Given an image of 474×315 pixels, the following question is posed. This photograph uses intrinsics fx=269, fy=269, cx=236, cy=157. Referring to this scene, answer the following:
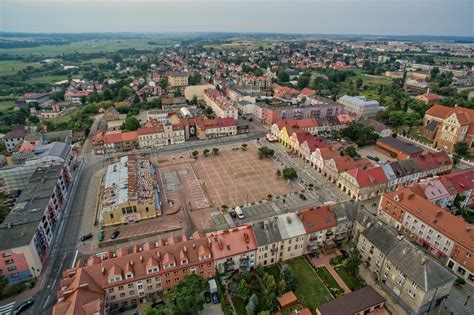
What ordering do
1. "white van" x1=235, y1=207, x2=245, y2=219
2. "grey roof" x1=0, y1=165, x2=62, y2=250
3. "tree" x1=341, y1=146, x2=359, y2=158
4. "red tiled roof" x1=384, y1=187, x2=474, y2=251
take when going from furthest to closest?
"tree" x1=341, y1=146, x2=359, y2=158 < "white van" x1=235, y1=207, x2=245, y2=219 < "red tiled roof" x1=384, y1=187, x2=474, y2=251 < "grey roof" x1=0, y1=165, x2=62, y2=250

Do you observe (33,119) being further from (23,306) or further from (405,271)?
(405,271)

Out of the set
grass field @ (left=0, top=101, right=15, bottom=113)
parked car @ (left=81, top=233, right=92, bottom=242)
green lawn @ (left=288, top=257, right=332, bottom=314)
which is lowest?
parked car @ (left=81, top=233, right=92, bottom=242)

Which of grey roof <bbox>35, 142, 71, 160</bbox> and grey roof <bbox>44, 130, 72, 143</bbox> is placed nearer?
grey roof <bbox>35, 142, 71, 160</bbox>

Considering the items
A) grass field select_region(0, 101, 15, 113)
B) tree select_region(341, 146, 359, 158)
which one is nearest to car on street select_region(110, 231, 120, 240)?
tree select_region(341, 146, 359, 158)

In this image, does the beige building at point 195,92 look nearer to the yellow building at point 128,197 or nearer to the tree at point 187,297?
the yellow building at point 128,197

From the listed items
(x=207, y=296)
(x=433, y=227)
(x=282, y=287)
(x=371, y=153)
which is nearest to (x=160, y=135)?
(x=207, y=296)

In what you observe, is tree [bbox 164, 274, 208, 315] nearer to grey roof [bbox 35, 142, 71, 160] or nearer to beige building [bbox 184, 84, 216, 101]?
grey roof [bbox 35, 142, 71, 160]

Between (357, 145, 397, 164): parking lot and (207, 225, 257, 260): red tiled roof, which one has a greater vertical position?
(207, 225, 257, 260): red tiled roof

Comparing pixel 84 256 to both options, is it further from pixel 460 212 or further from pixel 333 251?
pixel 460 212
